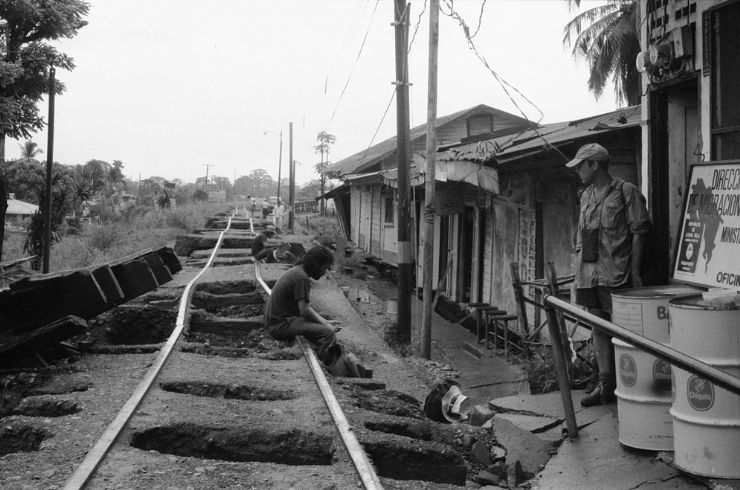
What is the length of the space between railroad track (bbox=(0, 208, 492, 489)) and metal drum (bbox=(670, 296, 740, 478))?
1484 millimetres

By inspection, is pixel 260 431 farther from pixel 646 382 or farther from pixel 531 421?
pixel 646 382

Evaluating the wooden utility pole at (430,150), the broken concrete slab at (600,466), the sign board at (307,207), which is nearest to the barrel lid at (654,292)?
the broken concrete slab at (600,466)

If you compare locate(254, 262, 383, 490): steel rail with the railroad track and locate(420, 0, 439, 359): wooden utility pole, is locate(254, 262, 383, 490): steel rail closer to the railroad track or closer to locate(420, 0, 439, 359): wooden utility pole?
the railroad track

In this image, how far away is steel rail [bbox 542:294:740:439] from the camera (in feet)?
8.98

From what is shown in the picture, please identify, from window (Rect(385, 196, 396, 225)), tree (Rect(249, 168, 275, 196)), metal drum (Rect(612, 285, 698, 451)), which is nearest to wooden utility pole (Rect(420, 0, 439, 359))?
metal drum (Rect(612, 285, 698, 451))

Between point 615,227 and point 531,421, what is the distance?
1578mm

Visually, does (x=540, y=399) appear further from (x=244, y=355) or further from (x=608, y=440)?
(x=244, y=355)

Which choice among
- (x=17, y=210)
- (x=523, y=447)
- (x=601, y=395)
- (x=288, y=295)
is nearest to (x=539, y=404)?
(x=601, y=395)

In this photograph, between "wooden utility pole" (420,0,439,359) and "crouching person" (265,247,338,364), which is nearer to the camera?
"crouching person" (265,247,338,364)

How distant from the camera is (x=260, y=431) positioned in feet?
16.8

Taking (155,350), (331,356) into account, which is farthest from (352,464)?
(155,350)

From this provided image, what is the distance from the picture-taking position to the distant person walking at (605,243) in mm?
5219

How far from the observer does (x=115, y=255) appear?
2234 centimetres

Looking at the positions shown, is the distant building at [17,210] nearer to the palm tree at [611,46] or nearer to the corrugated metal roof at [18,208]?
the corrugated metal roof at [18,208]
